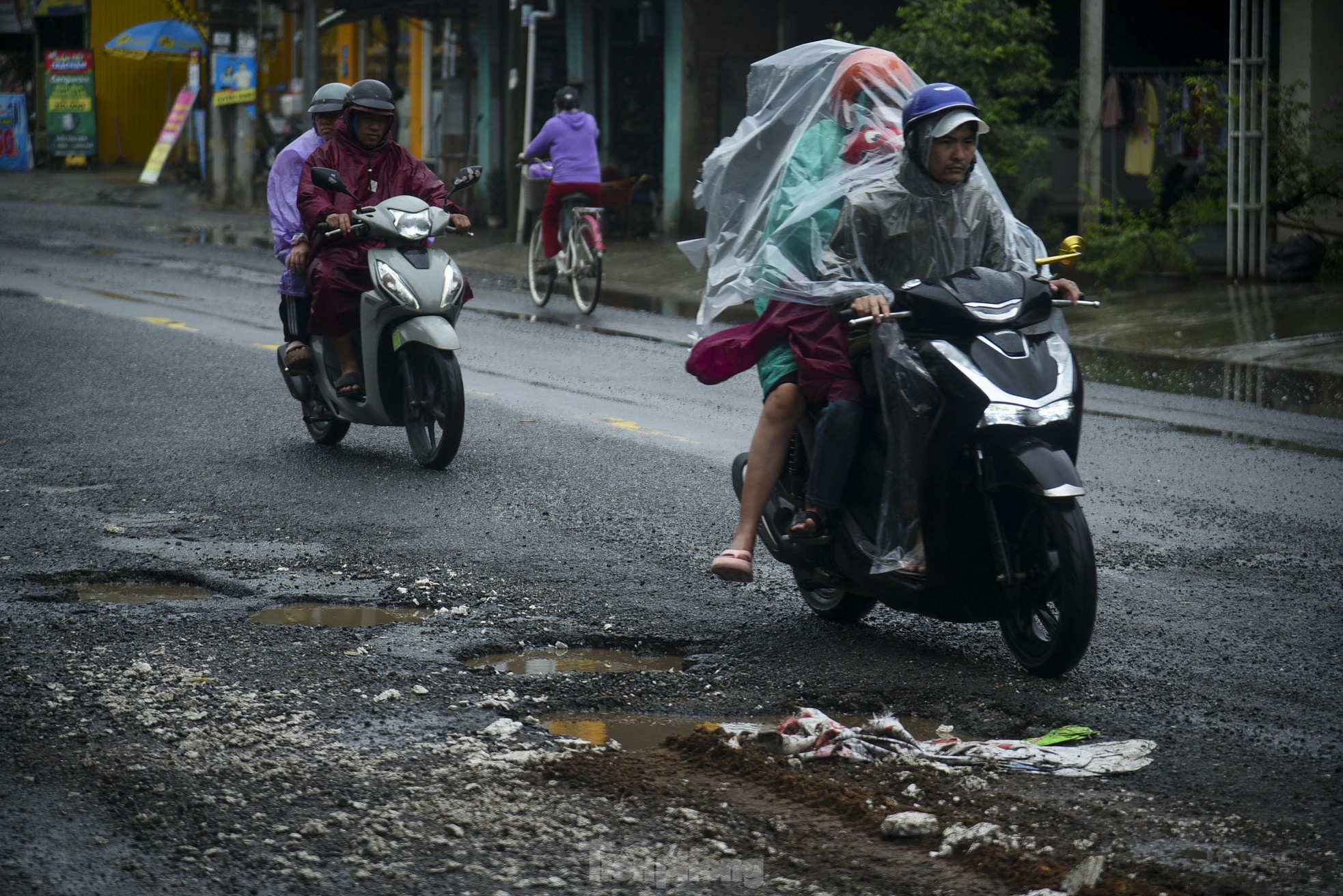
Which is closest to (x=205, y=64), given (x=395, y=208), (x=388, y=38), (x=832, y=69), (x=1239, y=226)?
(x=388, y=38)

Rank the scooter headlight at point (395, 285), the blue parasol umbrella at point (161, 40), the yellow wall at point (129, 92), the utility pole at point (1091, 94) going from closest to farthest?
the scooter headlight at point (395, 285)
the utility pole at point (1091, 94)
the blue parasol umbrella at point (161, 40)
the yellow wall at point (129, 92)

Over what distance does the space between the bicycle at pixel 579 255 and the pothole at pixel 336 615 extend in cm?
922

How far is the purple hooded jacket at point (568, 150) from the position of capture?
50.8 ft

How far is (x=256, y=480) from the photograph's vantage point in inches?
296

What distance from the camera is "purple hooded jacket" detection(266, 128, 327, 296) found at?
8.28 meters

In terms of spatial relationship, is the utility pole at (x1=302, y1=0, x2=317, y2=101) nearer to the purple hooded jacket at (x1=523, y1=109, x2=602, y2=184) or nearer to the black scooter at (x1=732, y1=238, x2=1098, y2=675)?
the purple hooded jacket at (x1=523, y1=109, x2=602, y2=184)

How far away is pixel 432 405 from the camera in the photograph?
781 cm

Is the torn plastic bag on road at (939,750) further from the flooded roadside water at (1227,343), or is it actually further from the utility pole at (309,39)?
the utility pole at (309,39)

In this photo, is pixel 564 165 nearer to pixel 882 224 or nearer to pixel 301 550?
pixel 301 550

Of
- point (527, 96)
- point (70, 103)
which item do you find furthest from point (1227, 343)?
point (70, 103)

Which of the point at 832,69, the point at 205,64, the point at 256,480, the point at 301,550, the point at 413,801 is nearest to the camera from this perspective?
the point at 413,801

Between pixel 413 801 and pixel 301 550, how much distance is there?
2.74 meters

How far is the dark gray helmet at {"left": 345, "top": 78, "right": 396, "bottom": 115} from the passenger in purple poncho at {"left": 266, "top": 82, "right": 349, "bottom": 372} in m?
0.36

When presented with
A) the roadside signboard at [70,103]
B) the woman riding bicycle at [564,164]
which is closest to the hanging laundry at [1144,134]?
the woman riding bicycle at [564,164]
